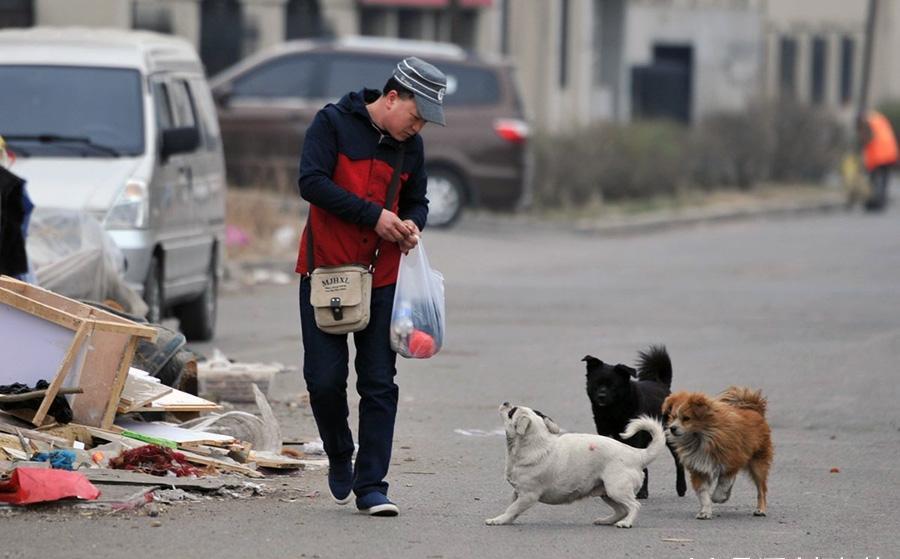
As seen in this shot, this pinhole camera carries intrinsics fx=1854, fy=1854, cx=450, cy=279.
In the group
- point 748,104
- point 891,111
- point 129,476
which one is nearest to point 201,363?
point 129,476

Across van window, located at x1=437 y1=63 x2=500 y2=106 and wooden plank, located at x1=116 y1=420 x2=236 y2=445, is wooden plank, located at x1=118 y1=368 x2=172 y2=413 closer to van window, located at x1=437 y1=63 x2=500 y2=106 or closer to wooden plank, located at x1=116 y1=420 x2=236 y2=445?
wooden plank, located at x1=116 y1=420 x2=236 y2=445

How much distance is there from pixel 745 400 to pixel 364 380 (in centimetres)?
164

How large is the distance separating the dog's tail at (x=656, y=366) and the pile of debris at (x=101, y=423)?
162 centimetres

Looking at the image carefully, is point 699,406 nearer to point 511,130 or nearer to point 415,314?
point 415,314

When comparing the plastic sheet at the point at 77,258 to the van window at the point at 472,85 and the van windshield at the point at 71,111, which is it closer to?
the van windshield at the point at 71,111

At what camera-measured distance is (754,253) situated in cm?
2344

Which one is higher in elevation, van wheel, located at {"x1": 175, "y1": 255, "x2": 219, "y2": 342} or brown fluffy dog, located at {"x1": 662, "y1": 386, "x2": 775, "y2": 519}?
brown fluffy dog, located at {"x1": 662, "y1": 386, "x2": 775, "y2": 519}

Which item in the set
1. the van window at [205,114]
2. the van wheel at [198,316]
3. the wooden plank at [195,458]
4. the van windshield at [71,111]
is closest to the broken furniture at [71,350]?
the wooden plank at [195,458]

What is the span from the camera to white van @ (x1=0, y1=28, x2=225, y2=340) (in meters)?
12.1

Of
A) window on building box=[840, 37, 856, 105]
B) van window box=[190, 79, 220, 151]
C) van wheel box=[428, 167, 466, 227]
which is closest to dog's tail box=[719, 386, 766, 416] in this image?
van window box=[190, 79, 220, 151]

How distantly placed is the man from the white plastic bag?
6 centimetres

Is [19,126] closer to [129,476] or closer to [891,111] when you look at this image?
[129,476]

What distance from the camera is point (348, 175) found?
23.7 feet

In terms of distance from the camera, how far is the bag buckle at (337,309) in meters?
7.10
